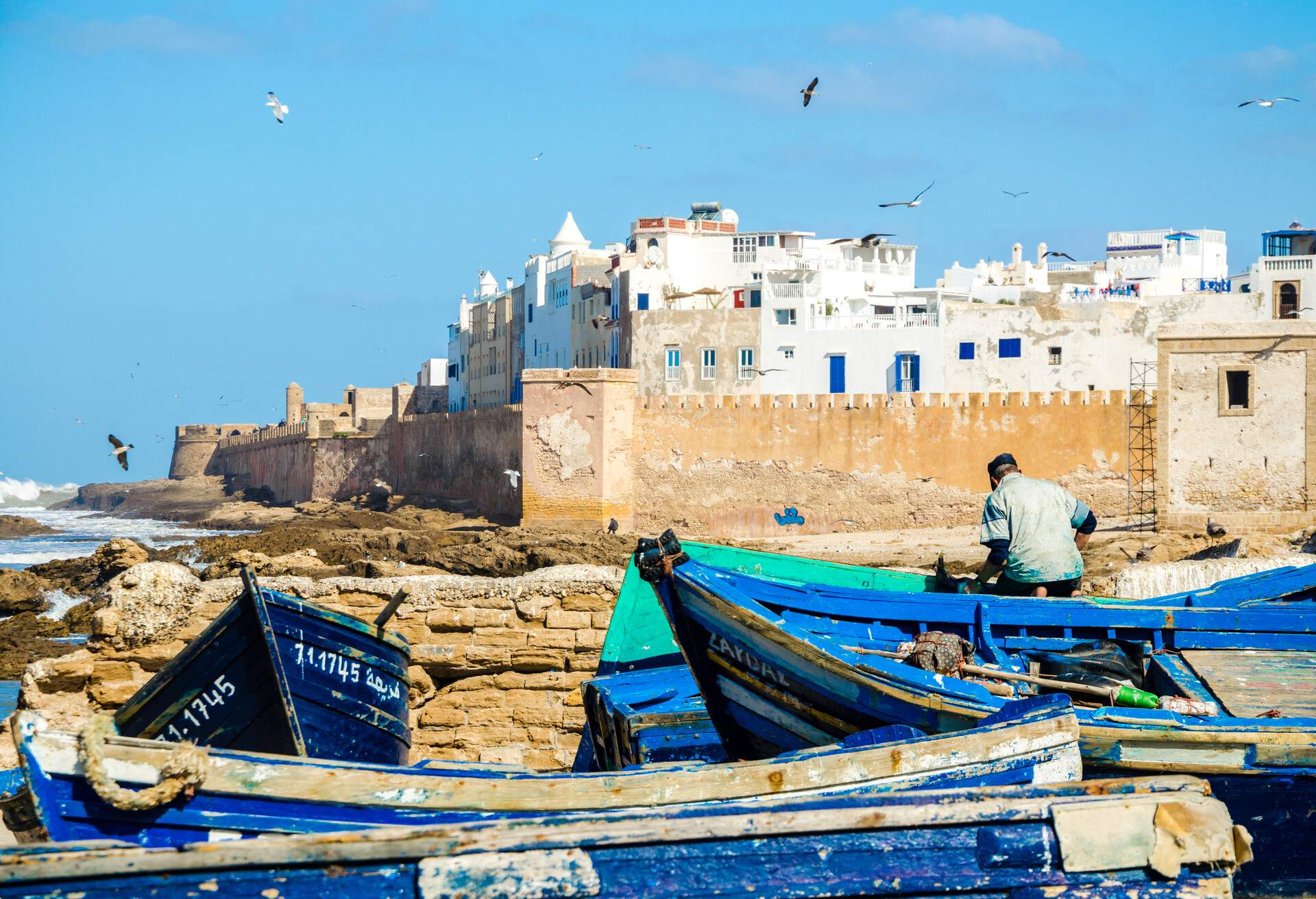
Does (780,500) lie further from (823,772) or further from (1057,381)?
(823,772)

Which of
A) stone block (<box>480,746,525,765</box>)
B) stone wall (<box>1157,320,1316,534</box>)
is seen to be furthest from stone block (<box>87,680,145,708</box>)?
stone wall (<box>1157,320,1316,534</box>)

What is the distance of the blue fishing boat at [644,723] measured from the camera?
5617 mm

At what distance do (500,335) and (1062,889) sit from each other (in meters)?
51.2

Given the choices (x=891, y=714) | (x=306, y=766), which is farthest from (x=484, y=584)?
(x=306, y=766)

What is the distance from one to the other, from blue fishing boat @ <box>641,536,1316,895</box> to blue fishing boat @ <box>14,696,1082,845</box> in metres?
0.71

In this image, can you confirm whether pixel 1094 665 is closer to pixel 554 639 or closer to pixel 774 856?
pixel 554 639

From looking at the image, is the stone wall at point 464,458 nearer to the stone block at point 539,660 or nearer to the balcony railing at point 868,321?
the balcony railing at point 868,321

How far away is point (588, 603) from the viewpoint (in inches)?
276

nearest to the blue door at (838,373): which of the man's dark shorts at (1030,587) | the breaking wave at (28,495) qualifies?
the man's dark shorts at (1030,587)

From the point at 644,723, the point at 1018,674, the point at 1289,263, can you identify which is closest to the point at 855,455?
the point at 1289,263

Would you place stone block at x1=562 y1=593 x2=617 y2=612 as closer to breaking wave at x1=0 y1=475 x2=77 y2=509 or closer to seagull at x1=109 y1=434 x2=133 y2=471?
seagull at x1=109 y1=434 x2=133 y2=471

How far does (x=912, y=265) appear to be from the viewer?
45.0 m

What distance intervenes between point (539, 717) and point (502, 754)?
0.82 feet

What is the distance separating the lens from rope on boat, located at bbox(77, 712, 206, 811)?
353 cm
